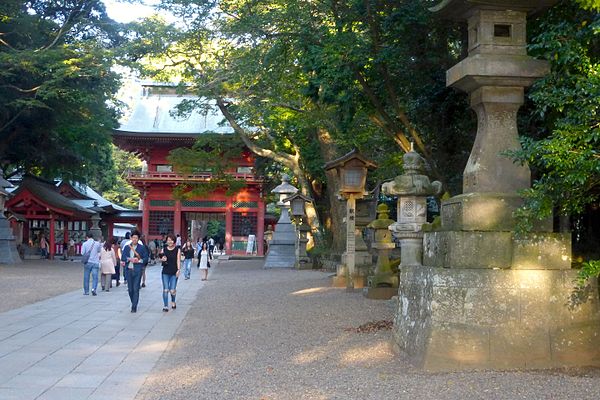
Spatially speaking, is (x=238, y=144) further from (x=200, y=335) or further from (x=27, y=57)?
(x=200, y=335)

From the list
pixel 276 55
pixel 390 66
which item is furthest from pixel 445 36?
pixel 276 55

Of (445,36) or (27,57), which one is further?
(27,57)

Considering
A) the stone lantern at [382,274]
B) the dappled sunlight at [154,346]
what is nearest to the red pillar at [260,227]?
the stone lantern at [382,274]

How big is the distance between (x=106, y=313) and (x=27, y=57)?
1430 centimetres

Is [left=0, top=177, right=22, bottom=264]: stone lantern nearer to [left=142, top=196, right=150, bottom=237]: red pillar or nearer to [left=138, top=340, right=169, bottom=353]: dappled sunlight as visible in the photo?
[left=142, top=196, right=150, bottom=237]: red pillar

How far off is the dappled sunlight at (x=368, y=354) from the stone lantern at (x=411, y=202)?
1.65 m

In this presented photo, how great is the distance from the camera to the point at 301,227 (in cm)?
2641

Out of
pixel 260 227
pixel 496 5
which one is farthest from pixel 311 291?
pixel 260 227

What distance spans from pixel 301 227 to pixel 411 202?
16902 millimetres

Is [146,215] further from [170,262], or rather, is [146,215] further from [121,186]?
[170,262]

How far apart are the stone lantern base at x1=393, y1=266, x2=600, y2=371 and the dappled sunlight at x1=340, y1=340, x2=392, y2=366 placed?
2.44 ft

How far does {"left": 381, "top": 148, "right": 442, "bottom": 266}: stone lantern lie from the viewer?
920cm

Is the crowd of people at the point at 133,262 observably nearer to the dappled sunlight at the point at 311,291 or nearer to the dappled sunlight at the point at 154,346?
the dappled sunlight at the point at 311,291

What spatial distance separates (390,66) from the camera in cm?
1189
